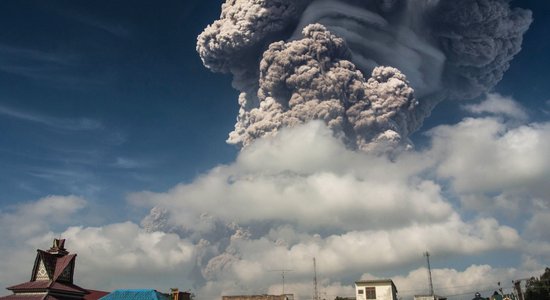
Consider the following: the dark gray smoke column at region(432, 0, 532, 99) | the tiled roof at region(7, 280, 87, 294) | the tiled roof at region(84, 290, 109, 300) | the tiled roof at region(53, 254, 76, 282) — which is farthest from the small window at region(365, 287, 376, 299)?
the dark gray smoke column at region(432, 0, 532, 99)

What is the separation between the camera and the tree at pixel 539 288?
80.4 m

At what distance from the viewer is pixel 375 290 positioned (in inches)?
2933

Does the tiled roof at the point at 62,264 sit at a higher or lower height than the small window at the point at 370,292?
higher

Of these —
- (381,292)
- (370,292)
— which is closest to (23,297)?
(370,292)

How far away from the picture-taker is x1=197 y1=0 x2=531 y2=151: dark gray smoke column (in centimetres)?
15888

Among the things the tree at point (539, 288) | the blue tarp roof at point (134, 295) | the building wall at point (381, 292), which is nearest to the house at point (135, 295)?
the blue tarp roof at point (134, 295)

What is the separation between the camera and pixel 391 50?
6781 inches

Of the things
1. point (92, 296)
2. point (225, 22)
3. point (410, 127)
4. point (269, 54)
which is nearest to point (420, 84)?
point (410, 127)

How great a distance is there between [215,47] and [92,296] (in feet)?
399

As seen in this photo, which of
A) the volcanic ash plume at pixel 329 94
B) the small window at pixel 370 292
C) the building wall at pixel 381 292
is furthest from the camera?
the volcanic ash plume at pixel 329 94

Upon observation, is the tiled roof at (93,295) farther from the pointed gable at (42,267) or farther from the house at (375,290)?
the house at (375,290)

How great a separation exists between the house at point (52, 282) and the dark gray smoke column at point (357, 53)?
105 m

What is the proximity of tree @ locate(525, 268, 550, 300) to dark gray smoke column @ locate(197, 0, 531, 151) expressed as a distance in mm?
82983

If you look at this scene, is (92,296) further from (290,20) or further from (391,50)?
(391,50)
